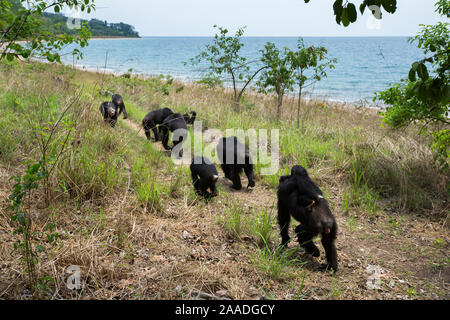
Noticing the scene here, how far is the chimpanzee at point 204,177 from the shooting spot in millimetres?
5211

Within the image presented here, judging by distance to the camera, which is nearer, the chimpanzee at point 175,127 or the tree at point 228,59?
the chimpanzee at point 175,127

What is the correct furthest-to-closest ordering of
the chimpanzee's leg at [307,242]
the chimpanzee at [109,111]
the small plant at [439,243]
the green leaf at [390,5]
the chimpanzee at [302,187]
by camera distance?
the chimpanzee at [109,111]
the small plant at [439,243]
the chimpanzee's leg at [307,242]
the chimpanzee at [302,187]
the green leaf at [390,5]

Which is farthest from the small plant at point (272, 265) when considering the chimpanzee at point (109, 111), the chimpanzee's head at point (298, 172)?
the chimpanzee at point (109, 111)

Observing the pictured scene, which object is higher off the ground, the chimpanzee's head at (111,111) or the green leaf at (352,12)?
the green leaf at (352,12)

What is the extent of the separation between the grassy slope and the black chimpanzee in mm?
227

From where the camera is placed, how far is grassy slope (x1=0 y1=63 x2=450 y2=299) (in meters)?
3.15

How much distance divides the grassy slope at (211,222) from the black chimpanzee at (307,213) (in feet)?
0.74

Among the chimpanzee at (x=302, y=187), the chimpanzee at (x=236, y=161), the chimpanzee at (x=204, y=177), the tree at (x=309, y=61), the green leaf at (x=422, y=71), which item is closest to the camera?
the green leaf at (x=422, y=71)

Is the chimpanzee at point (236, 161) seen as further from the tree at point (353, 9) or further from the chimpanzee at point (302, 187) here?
the tree at point (353, 9)

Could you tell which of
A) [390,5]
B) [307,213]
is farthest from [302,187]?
[390,5]

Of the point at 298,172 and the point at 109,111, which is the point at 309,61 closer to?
the point at 109,111

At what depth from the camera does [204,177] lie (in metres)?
5.26

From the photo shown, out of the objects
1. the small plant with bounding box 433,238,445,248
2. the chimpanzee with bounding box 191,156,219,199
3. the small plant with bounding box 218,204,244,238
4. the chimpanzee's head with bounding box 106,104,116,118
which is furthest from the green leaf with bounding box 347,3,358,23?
the chimpanzee's head with bounding box 106,104,116,118
